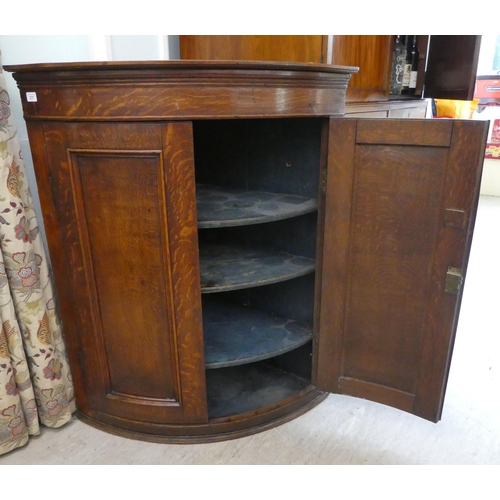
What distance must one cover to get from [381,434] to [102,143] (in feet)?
4.59

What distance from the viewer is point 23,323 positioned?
1.48 metres

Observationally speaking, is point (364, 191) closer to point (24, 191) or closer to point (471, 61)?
point (24, 191)

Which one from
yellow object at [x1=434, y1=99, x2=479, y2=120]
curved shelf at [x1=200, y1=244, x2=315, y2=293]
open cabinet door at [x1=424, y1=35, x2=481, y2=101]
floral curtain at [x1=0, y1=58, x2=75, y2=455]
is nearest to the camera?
floral curtain at [x1=0, y1=58, x2=75, y2=455]

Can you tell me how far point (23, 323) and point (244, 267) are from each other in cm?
77

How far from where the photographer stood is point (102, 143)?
1252 mm

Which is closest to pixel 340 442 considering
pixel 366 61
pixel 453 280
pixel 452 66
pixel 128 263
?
pixel 453 280

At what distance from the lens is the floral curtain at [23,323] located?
1331 millimetres

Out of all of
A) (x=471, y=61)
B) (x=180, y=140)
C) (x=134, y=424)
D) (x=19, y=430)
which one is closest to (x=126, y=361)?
(x=134, y=424)

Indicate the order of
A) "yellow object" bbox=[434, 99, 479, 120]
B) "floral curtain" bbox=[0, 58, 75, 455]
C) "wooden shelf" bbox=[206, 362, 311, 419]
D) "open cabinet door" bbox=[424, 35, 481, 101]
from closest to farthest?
"floral curtain" bbox=[0, 58, 75, 455], "wooden shelf" bbox=[206, 362, 311, 419], "open cabinet door" bbox=[424, 35, 481, 101], "yellow object" bbox=[434, 99, 479, 120]

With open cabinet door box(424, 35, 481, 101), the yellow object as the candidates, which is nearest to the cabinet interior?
open cabinet door box(424, 35, 481, 101)

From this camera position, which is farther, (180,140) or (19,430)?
(19,430)

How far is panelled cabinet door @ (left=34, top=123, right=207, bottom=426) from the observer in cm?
126

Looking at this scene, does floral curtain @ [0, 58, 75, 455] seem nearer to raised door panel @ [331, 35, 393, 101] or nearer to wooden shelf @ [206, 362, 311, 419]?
wooden shelf @ [206, 362, 311, 419]

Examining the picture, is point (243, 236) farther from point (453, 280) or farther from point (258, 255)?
point (453, 280)
